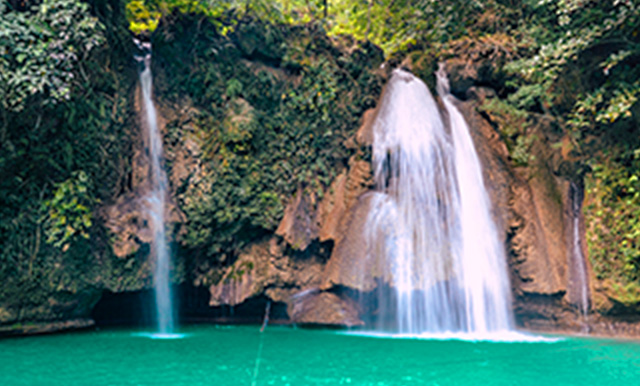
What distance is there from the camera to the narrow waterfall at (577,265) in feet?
30.0

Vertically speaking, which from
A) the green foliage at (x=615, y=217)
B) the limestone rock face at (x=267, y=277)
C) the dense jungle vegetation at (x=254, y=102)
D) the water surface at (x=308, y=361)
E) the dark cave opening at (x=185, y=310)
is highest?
the dense jungle vegetation at (x=254, y=102)

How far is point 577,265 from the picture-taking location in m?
9.45

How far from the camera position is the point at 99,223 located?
8.67 metres

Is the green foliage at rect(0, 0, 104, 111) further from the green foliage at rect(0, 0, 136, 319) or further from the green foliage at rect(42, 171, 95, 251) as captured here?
the green foliage at rect(42, 171, 95, 251)

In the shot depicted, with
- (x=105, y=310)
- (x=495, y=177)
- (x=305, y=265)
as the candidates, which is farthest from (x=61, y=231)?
(x=495, y=177)

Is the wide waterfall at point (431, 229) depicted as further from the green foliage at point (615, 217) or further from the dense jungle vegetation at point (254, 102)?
the green foliage at point (615, 217)

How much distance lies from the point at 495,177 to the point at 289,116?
526cm

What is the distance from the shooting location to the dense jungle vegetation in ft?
25.8

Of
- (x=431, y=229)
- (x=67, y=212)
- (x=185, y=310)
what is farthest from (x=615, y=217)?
(x=67, y=212)

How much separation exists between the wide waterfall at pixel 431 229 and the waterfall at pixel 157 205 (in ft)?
14.3

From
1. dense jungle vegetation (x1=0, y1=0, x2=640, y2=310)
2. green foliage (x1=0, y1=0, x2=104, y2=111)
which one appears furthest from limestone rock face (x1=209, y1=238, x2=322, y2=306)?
green foliage (x1=0, y1=0, x2=104, y2=111)

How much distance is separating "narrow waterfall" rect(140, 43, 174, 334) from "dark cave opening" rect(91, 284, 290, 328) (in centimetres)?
61

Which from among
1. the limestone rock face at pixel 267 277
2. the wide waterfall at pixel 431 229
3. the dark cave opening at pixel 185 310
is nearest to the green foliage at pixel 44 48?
the dark cave opening at pixel 185 310

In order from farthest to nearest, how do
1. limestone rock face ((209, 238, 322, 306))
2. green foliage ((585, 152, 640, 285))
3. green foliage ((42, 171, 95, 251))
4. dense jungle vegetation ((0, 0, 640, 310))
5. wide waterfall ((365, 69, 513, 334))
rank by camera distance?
limestone rock face ((209, 238, 322, 306))
wide waterfall ((365, 69, 513, 334))
green foliage ((585, 152, 640, 285))
green foliage ((42, 171, 95, 251))
dense jungle vegetation ((0, 0, 640, 310))
